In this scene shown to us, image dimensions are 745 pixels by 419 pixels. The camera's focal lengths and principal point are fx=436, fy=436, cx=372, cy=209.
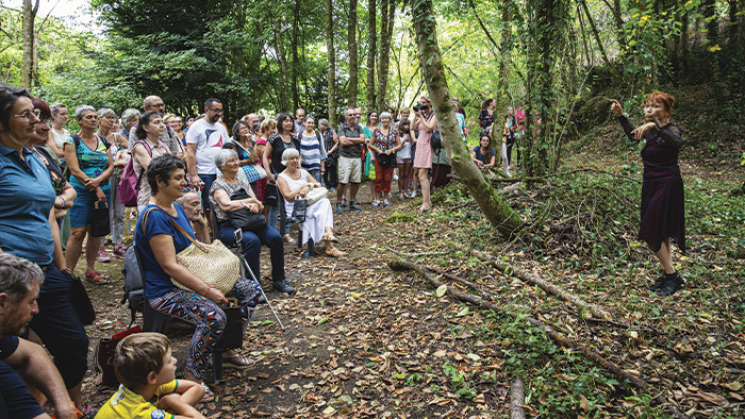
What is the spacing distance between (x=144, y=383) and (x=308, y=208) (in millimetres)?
4842

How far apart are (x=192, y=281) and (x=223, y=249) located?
19.4 inches

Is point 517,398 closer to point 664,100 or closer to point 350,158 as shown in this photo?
point 664,100

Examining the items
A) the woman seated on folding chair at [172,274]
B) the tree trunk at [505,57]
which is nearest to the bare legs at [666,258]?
the woman seated on folding chair at [172,274]

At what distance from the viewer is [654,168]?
502 centimetres

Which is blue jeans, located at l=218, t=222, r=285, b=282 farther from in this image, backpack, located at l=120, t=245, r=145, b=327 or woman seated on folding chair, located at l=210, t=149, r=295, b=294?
backpack, located at l=120, t=245, r=145, b=327

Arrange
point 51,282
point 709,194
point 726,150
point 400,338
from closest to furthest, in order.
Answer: point 51,282
point 400,338
point 709,194
point 726,150

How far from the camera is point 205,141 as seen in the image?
23.2 ft

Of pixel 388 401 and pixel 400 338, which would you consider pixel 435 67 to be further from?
pixel 388 401

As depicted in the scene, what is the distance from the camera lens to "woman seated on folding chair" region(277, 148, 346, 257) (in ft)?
23.0

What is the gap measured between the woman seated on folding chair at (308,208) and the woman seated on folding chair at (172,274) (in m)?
3.43

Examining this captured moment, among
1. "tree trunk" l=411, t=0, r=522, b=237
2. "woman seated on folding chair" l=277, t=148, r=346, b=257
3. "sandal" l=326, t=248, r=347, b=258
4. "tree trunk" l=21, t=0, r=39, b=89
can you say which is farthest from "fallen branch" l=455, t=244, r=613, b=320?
"tree trunk" l=21, t=0, r=39, b=89

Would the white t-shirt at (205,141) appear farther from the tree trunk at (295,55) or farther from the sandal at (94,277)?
the tree trunk at (295,55)

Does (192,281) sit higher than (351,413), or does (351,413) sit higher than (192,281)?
(192,281)

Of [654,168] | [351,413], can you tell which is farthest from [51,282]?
[654,168]
